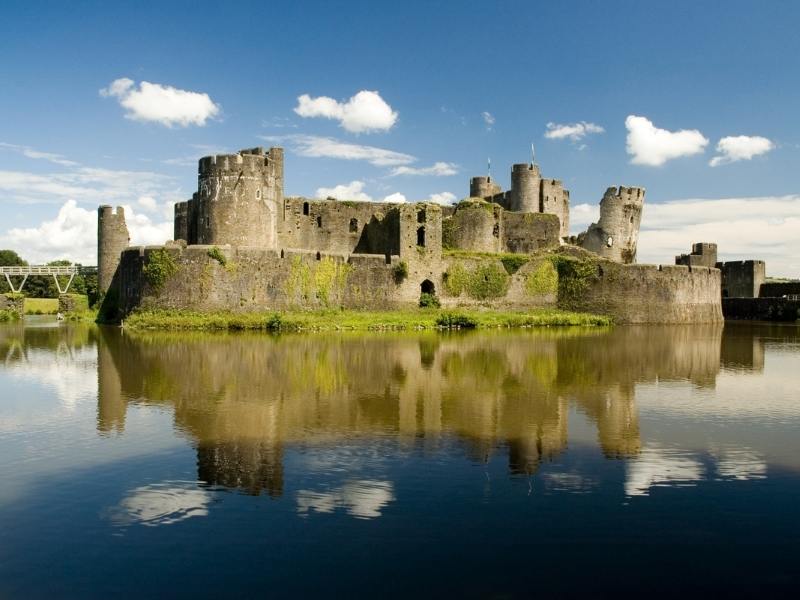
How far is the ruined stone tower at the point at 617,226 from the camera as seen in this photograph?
45.2m

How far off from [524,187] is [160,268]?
22699mm

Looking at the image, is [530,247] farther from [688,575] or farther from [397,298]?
[688,575]

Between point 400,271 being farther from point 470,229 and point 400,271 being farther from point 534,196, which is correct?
point 534,196

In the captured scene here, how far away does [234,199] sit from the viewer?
33.8 meters

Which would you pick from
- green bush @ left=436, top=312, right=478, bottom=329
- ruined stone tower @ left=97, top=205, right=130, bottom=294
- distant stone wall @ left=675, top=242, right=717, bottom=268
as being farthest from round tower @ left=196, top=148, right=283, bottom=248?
distant stone wall @ left=675, top=242, right=717, bottom=268

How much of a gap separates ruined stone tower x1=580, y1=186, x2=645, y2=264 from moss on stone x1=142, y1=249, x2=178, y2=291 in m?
25.5

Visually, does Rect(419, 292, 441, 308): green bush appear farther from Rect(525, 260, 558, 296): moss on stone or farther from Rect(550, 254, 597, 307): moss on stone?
Rect(550, 254, 597, 307): moss on stone

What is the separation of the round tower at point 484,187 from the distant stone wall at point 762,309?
16949mm

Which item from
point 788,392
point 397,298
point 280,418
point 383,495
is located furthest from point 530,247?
point 383,495

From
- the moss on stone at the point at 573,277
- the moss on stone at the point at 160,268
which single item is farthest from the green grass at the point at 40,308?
the moss on stone at the point at 573,277

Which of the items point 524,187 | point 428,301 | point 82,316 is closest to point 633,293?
point 524,187

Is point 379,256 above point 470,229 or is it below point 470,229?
below

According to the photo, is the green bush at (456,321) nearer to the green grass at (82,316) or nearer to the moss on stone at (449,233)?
the moss on stone at (449,233)

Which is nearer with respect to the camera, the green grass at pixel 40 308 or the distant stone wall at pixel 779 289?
the distant stone wall at pixel 779 289
